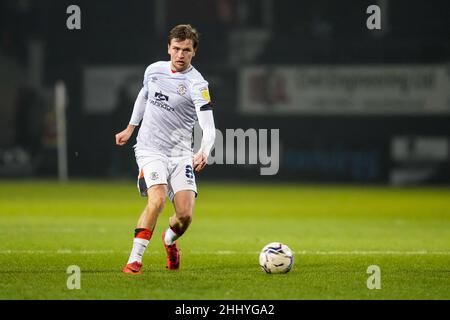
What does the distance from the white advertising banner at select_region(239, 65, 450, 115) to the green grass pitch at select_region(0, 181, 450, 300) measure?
27.5 feet

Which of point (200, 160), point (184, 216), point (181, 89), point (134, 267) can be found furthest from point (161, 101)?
point (134, 267)

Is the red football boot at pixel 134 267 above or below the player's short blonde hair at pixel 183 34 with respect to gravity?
below

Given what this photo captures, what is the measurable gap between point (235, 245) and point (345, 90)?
22.5 meters

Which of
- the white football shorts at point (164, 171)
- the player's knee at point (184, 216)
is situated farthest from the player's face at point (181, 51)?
the player's knee at point (184, 216)

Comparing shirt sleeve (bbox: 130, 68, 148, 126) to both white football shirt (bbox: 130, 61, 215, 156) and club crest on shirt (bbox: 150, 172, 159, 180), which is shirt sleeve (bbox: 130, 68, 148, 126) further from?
club crest on shirt (bbox: 150, 172, 159, 180)

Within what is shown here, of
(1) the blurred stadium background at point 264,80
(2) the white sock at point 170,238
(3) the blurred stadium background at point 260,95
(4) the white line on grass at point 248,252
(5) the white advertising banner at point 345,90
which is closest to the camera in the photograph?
(2) the white sock at point 170,238

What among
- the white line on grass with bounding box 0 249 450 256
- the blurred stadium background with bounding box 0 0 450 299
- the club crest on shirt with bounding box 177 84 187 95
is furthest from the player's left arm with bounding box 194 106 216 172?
the blurred stadium background with bounding box 0 0 450 299

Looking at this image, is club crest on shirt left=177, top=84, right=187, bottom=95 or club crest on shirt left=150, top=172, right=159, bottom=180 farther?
club crest on shirt left=177, top=84, right=187, bottom=95

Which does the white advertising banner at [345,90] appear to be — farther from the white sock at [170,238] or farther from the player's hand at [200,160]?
the player's hand at [200,160]

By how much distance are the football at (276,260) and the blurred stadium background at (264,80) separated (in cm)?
2431

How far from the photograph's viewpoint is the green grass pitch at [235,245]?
9312 millimetres

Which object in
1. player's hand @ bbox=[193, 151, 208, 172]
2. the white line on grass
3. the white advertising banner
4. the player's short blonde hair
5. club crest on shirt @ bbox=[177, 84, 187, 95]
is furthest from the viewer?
the white advertising banner

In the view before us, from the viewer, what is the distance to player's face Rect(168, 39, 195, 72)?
10422 millimetres
